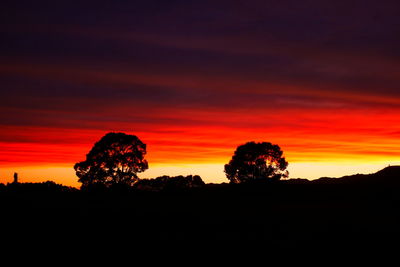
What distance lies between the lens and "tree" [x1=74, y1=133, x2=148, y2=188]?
58.8 m

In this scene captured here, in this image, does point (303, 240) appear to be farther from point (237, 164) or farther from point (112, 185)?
point (237, 164)

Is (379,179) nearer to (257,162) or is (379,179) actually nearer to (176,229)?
(257,162)

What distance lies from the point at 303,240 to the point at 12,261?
12351 millimetres

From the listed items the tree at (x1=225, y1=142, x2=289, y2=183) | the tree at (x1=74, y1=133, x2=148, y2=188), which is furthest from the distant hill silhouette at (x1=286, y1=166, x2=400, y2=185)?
the tree at (x1=74, y1=133, x2=148, y2=188)

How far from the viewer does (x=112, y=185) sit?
190ft

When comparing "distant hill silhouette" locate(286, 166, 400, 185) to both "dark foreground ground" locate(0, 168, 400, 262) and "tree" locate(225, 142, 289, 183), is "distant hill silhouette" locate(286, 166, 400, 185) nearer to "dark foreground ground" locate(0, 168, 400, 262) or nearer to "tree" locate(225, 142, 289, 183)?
"tree" locate(225, 142, 289, 183)

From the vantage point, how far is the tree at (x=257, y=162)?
229 ft

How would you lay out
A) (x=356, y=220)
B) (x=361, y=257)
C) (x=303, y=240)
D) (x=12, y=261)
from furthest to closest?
(x=356, y=220)
(x=303, y=240)
(x=361, y=257)
(x=12, y=261)

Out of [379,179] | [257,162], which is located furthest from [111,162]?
[379,179]

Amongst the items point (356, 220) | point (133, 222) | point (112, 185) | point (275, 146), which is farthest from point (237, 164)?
point (133, 222)

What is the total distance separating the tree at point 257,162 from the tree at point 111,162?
18.6 metres

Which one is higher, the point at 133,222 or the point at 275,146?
the point at 275,146

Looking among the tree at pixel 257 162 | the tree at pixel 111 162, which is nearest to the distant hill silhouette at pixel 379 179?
the tree at pixel 257 162

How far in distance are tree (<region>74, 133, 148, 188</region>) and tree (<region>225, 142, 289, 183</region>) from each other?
61.0 feet
